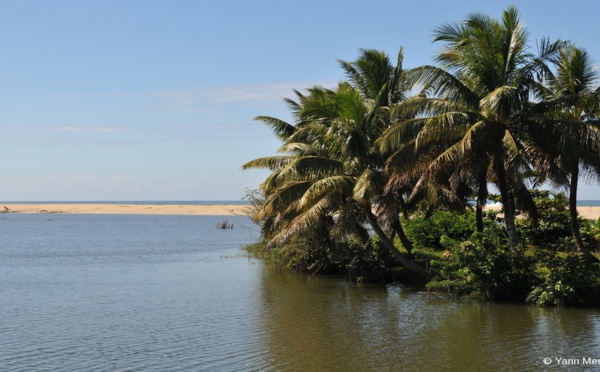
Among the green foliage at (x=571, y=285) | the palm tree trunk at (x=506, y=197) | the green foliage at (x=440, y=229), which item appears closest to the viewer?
the green foliage at (x=571, y=285)

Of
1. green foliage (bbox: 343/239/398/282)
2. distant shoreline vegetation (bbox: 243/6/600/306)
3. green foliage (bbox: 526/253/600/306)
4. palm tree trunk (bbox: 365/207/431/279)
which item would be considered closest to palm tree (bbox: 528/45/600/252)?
distant shoreline vegetation (bbox: 243/6/600/306)

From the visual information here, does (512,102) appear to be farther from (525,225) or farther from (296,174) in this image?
(525,225)

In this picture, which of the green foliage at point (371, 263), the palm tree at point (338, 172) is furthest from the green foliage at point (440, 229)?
the palm tree at point (338, 172)

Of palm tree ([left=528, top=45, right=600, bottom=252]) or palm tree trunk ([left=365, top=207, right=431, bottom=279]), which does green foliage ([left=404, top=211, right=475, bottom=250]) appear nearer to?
palm tree trunk ([left=365, top=207, right=431, bottom=279])

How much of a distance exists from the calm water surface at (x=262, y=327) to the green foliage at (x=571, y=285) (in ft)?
1.18

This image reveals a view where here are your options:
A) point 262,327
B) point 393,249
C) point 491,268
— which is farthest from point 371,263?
point 262,327

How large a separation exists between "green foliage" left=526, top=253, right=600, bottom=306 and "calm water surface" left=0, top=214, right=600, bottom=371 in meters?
0.36

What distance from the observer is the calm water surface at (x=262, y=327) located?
1287cm

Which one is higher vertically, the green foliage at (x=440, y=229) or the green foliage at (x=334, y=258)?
the green foliage at (x=440, y=229)

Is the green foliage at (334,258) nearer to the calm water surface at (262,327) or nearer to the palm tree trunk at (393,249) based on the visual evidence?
the calm water surface at (262,327)

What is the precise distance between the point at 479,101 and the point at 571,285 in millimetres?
5285

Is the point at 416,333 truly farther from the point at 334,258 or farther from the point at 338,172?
the point at 334,258

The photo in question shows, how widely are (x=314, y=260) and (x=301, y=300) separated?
6.54 meters

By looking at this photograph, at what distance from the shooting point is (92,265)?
1233 inches
